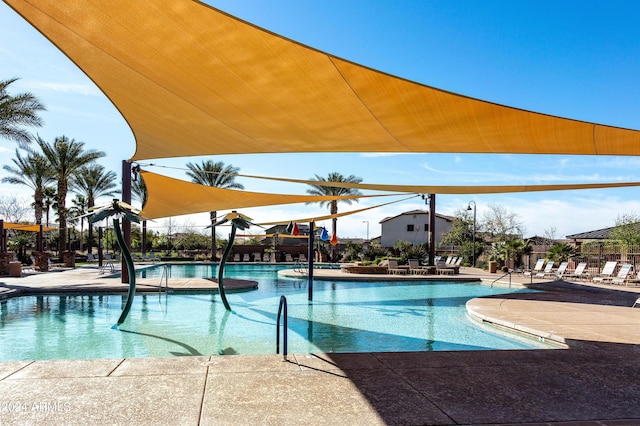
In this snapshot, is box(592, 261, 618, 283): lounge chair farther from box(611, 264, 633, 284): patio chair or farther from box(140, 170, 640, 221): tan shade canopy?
box(140, 170, 640, 221): tan shade canopy

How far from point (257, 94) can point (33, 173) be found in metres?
25.9

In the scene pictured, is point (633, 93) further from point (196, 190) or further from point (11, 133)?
point (11, 133)

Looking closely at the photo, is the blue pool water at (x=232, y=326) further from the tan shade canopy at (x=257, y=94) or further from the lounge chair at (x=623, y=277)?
the lounge chair at (x=623, y=277)

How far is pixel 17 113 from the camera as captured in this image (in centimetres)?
1603

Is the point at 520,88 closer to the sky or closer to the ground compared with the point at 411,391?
closer to the sky

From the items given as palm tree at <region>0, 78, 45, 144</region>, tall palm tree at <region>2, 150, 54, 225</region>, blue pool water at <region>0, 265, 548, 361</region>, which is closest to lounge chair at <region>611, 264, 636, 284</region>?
blue pool water at <region>0, 265, 548, 361</region>

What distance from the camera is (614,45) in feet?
31.5

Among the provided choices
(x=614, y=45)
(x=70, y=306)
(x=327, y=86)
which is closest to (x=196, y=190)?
(x=70, y=306)

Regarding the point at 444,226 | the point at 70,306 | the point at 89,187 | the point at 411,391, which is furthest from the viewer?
the point at 444,226

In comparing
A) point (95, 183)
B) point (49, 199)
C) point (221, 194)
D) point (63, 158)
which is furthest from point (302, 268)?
point (49, 199)

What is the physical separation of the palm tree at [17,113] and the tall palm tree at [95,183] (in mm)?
12897

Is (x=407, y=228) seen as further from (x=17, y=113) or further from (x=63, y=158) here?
(x=17, y=113)

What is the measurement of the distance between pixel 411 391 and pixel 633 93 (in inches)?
485

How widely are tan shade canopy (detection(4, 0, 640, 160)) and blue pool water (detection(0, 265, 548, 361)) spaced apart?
9.73 feet
